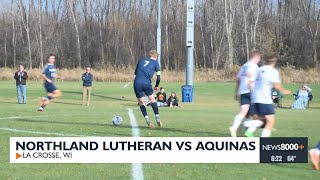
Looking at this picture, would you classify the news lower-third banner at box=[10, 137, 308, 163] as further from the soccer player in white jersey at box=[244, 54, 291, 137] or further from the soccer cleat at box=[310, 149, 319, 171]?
the soccer player in white jersey at box=[244, 54, 291, 137]

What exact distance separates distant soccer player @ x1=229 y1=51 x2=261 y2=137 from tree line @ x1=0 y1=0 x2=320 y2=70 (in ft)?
193

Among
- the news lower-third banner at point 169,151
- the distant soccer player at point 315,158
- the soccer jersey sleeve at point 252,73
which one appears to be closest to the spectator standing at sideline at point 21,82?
the soccer jersey sleeve at point 252,73

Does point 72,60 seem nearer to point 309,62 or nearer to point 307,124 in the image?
point 309,62

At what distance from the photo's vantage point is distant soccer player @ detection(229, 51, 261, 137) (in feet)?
35.6

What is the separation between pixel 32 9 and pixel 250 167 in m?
77.6

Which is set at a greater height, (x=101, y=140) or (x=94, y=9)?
(x=94, y=9)

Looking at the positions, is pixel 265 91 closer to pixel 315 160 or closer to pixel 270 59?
pixel 270 59

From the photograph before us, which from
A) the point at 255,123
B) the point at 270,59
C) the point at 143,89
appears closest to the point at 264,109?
the point at 255,123

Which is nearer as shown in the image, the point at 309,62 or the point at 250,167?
the point at 250,167

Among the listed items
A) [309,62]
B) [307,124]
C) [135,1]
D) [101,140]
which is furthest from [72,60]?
[101,140]

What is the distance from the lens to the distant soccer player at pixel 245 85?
10844mm

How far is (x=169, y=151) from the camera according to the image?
875 cm

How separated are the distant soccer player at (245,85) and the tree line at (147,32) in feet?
193

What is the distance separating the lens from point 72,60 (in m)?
81.6
